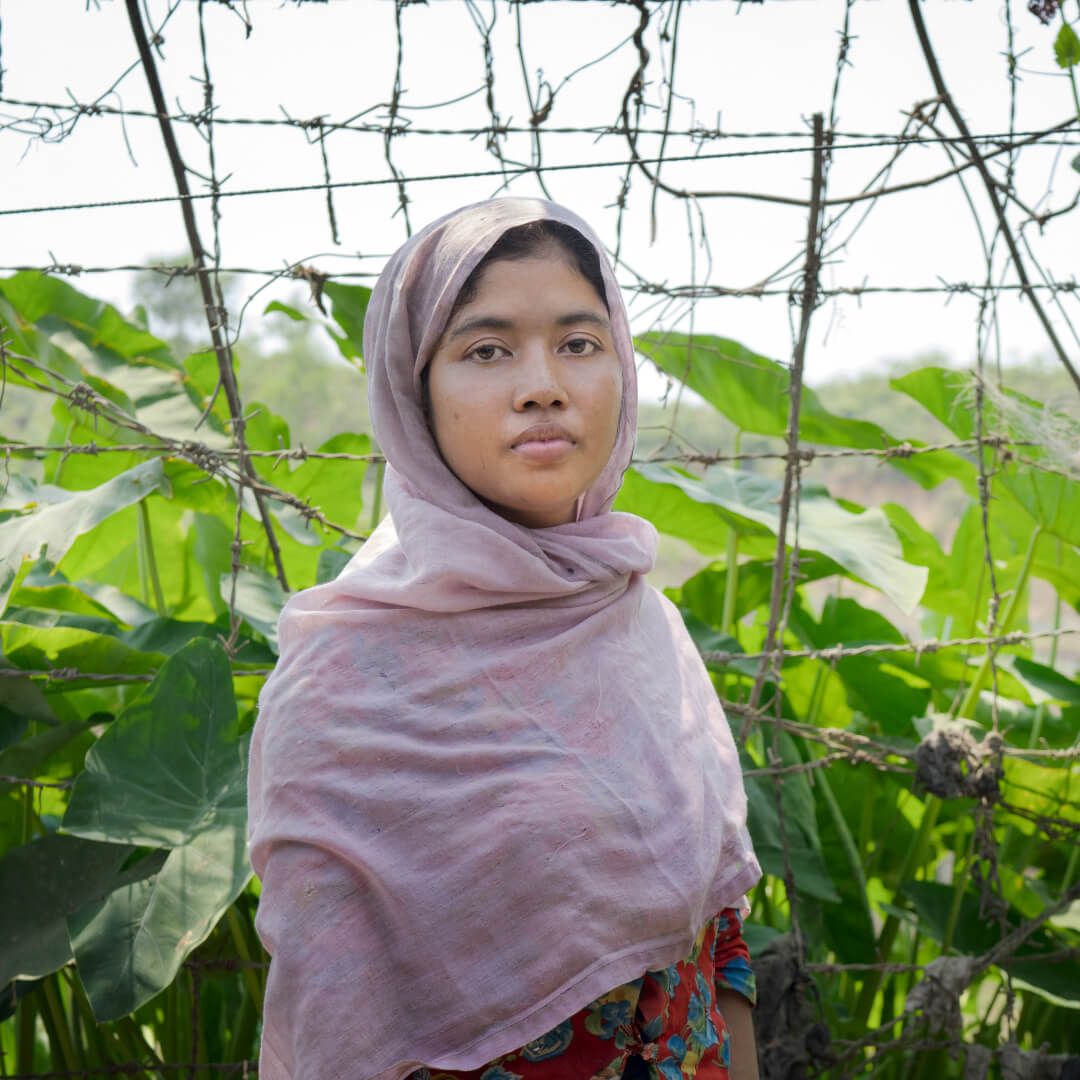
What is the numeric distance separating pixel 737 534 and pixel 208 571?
3.23 ft

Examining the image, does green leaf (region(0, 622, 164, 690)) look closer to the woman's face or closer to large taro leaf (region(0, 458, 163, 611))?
large taro leaf (region(0, 458, 163, 611))

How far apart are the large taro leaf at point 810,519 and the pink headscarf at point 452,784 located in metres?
0.64

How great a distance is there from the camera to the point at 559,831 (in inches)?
33.9

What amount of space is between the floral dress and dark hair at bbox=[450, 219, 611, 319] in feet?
1.90

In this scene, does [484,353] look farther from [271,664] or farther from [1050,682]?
[1050,682]

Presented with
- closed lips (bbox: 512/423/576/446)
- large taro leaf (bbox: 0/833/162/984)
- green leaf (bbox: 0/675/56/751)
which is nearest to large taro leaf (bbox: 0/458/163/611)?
green leaf (bbox: 0/675/56/751)

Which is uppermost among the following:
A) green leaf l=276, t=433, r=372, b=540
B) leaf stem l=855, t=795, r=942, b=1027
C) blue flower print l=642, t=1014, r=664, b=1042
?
green leaf l=276, t=433, r=372, b=540

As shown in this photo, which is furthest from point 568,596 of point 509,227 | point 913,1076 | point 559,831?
point 913,1076

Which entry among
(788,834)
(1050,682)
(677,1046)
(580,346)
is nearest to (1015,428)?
(1050,682)

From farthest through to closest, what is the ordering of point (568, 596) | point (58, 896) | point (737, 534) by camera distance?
point (737, 534) < point (58, 896) < point (568, 596)

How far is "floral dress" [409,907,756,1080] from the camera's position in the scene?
2.79 feet

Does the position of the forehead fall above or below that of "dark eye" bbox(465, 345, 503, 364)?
above

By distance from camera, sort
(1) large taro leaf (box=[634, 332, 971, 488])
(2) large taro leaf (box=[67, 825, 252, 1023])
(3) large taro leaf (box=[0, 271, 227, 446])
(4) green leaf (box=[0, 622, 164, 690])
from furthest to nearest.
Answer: (3) large taro leaf (box=[0, 271, 227, 446])
(1) large taro leaf (box=[634, 332, 971, 488])
(4) green leaf (box=[0, 622, 164, 690])
(2) large taro leaf (box=[67, 825, 252, 1023])

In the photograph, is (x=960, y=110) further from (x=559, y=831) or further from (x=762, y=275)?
(x=559, y=831)
